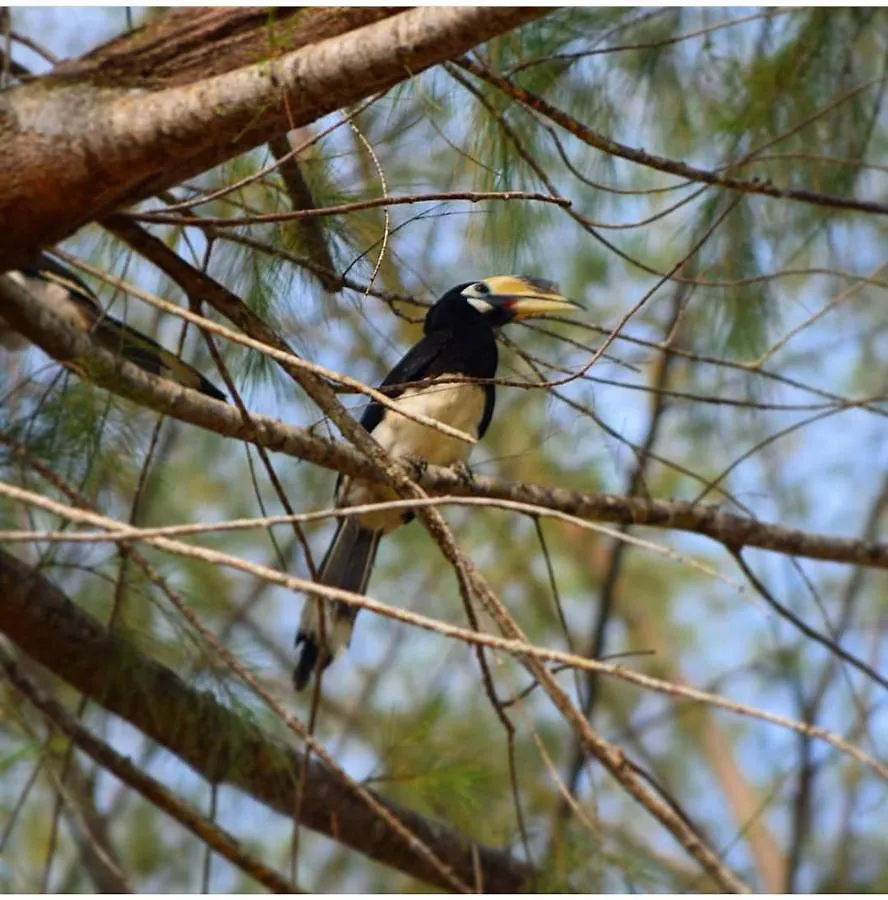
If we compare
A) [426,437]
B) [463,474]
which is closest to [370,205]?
[463,474]

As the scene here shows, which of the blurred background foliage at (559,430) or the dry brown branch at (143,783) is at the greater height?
the blurred background foliage at (559,430)

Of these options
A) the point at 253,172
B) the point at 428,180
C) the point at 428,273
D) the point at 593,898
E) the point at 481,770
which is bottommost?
the point at 593,898

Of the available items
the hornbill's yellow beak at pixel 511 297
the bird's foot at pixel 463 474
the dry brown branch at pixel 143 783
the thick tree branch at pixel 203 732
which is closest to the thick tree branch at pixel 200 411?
the bird's foot at pixel 463 474

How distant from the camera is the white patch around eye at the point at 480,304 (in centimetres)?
267

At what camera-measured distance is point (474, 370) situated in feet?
8.64

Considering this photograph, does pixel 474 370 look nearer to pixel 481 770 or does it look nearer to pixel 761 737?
pixel 481 770

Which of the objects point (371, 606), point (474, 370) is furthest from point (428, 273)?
point (371, 606)

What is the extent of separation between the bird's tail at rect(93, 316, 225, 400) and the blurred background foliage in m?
0.06

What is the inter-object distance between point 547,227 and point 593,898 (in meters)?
1.02

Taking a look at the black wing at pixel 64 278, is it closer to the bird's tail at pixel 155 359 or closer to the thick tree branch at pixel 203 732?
the bird's tail at pixel 155 359

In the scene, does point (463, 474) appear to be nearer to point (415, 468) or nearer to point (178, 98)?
point (415, 468)

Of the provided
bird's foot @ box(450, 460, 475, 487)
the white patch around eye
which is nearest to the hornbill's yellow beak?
the white patch around eye

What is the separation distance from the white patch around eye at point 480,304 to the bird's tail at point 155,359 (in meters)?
0.79

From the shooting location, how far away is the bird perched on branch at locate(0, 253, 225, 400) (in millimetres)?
1961
